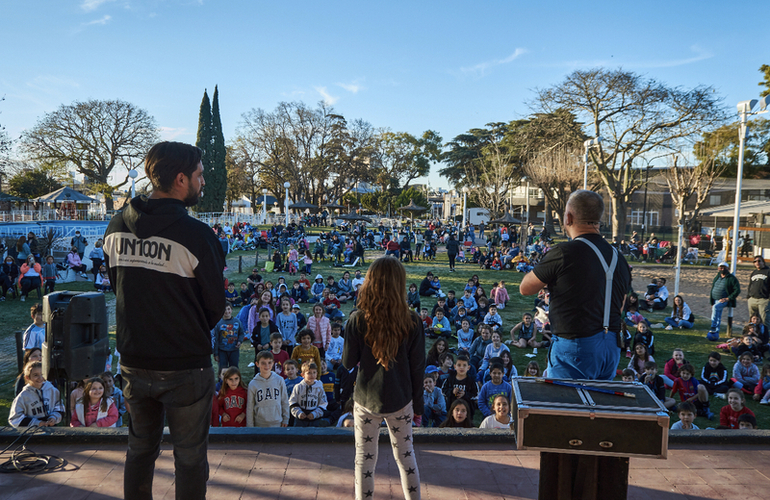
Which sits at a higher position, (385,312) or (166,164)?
(166,164)

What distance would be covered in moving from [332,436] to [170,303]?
1.94 m

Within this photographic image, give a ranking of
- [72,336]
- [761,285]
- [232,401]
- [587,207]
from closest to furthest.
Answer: [587,207] → [72,336] → [232,401] → [761,285]

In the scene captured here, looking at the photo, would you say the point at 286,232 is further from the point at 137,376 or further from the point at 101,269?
the point at 137,376

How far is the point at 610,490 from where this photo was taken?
6.95 ft

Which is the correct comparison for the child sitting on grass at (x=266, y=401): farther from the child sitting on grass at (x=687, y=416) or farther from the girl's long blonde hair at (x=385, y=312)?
the child sitting on grass at (x=687, y=416)

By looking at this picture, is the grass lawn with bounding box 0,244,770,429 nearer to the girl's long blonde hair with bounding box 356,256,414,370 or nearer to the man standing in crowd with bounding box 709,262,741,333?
the man standing in crowd with bounding box 709,262,741,333

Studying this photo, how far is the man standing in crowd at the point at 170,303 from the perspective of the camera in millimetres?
1942

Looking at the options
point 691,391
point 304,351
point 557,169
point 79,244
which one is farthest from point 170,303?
point 557,169

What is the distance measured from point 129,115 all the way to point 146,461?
43005 millimetres

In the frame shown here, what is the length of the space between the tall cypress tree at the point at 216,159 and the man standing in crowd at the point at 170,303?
134 ft

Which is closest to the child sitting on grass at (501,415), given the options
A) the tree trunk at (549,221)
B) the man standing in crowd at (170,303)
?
the man standing in crowd at (170,303)

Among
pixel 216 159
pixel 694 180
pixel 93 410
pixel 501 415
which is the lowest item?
pixel 93 410

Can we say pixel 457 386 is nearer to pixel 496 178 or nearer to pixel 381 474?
pixel 381 474

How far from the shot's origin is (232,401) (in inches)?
195
